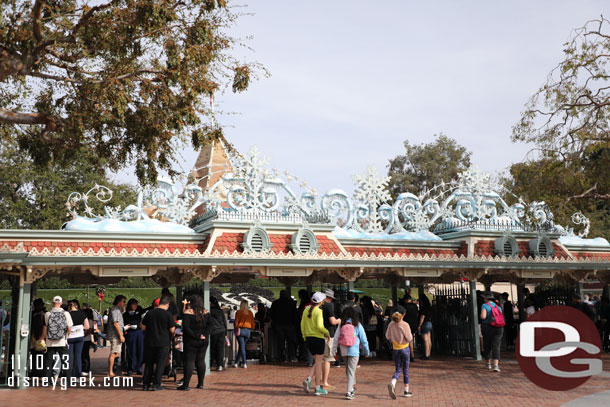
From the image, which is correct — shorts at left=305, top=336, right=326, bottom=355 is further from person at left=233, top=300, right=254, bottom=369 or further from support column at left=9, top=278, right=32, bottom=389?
support column at left=9, top=278, right=32, bottom=389

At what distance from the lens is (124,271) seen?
13.0 m

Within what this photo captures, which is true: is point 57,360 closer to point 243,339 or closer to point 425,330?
point 243,339

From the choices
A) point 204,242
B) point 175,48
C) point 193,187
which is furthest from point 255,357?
point 175,48

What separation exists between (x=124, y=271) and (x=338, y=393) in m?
5.55

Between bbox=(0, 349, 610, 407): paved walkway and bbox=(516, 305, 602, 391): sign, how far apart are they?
1.16 feet

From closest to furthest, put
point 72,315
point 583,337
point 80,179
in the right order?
1. point 72,315
2. point 583,337
3. point 80,179

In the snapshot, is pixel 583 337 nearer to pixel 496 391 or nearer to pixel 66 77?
pixel 496 391

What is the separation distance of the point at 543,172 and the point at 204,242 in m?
9.15

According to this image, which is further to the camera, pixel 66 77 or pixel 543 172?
pixel 543 172

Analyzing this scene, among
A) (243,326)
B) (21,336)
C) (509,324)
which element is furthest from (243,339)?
(509,324)

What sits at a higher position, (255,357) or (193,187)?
(193,187)

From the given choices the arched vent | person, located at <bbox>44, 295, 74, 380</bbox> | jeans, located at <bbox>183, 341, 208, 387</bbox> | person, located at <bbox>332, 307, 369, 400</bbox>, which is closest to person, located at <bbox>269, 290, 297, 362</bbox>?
the arched vent

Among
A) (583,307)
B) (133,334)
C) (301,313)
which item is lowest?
(133,334)

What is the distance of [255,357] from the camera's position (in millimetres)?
16391
